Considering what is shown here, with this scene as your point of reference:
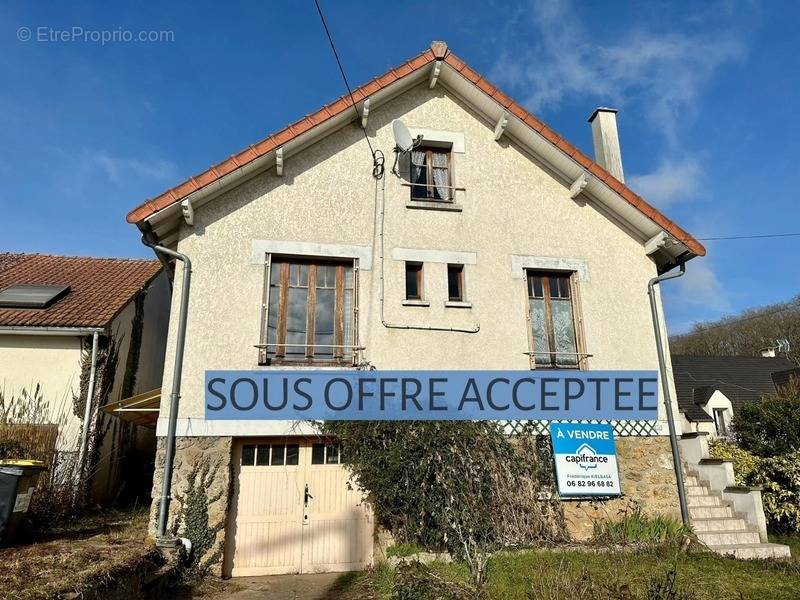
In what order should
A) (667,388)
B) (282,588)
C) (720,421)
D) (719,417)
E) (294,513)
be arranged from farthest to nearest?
1. (719,417)
2. (720,421)
3. (667,388)
4. (294,513)
5. (282,588)

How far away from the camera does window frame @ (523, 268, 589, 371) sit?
9477 mm

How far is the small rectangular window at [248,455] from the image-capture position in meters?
8.44

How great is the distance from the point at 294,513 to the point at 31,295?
8428 millimetres

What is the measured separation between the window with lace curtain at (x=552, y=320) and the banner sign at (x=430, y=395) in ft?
1.08

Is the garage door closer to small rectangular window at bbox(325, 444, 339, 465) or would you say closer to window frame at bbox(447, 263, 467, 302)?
small rectangular window at bbox(325, 444, 339, 465)

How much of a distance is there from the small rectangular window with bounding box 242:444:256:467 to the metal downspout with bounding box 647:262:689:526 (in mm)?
7396

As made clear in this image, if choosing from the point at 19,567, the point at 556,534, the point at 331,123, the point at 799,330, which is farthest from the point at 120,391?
the point at 799,330

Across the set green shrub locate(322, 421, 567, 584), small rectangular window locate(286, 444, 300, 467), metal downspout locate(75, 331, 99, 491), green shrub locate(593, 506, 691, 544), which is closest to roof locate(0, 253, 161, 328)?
metal downspout locate(75, 331, 99, 491)

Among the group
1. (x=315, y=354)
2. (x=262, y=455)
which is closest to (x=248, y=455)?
(x=262, y=455)

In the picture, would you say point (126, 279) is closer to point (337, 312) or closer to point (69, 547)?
point (337, 312)

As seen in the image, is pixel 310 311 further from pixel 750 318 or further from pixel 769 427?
pixel 750 318

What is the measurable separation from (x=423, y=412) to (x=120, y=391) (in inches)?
306

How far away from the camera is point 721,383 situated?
27.9 m

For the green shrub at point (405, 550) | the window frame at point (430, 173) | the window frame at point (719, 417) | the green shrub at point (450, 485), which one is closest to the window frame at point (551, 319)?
the green shrub at point (450, 485)
